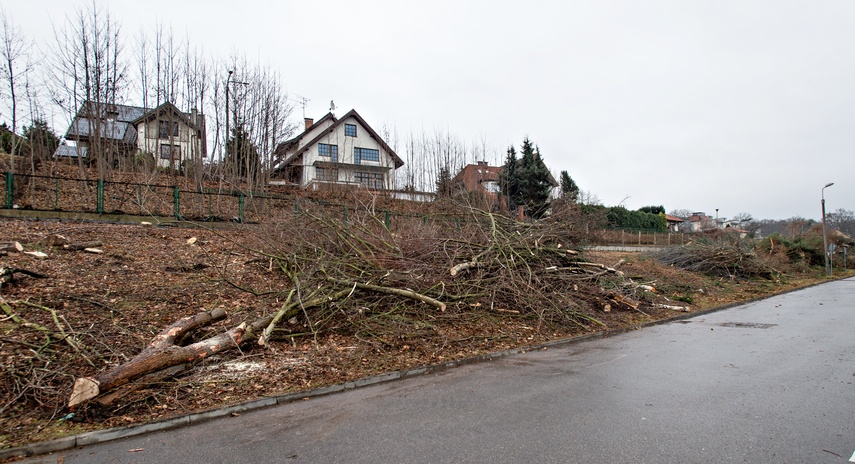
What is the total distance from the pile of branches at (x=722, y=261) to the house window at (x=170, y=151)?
24.2 m

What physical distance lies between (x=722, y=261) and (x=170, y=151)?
26.3 metres

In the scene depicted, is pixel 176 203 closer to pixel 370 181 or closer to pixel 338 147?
pixel 370 181

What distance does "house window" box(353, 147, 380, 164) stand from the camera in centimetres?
4019

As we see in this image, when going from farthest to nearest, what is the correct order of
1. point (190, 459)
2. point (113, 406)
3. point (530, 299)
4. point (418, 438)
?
1. point (530, 299)
2. point (113, 406)
3. point (418, 438)
4. point (190, 459)

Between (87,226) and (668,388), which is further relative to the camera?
(87,226)

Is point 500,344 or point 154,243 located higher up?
point 154,243

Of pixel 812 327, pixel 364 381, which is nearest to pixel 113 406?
pixel 364 381

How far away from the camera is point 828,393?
5148 mm

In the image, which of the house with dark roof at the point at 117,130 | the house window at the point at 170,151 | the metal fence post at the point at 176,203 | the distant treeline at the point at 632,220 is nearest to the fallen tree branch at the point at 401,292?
the metal fence post at the point at 176,203

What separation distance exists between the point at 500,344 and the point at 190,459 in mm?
5287

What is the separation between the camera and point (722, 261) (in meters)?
21.3

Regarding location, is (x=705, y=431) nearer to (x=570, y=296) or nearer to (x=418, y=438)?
(x=418, y=438)

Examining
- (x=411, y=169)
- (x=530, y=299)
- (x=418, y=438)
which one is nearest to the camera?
(x=418, y=438)

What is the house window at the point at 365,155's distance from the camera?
40188 mm
